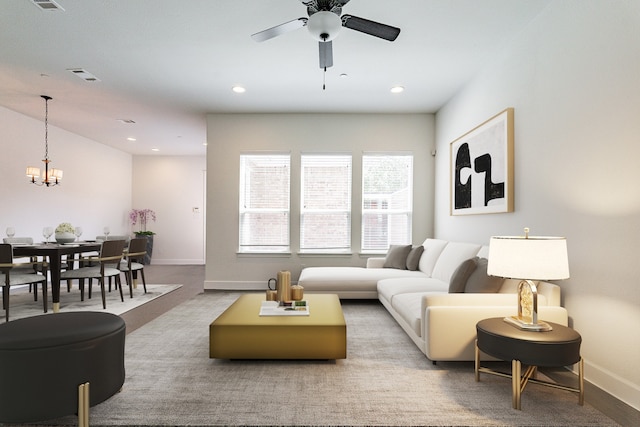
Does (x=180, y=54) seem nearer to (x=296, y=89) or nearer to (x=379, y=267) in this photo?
(x=296, y=89)

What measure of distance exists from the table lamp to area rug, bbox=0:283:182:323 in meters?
4.11

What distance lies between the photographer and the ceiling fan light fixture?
92.6 inches

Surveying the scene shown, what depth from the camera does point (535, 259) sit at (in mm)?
2146

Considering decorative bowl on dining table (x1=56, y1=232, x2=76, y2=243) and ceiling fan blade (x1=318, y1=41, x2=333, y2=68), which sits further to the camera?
decorative bowl on dining table (x1=56, y1=232, x2=76, y2=243)

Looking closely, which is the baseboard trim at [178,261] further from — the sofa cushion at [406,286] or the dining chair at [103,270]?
the sofa cushion at [406,286]

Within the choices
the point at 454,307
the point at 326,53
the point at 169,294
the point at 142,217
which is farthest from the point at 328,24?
the point at 142,217

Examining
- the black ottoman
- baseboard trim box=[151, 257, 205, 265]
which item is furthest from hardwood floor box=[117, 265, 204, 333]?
the black ottoman

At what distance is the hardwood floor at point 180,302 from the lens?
2.08 metres

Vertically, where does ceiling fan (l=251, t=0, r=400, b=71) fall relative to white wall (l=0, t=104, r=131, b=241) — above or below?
above

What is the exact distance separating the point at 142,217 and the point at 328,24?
8.53 meters

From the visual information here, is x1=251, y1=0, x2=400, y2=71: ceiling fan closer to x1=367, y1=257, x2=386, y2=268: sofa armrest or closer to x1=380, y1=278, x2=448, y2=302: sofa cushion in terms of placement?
x1=380, y1=278, x2=448, y2=302: sofa cushion

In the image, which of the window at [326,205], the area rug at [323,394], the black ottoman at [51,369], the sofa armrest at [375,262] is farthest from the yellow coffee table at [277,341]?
the window at [326,205]

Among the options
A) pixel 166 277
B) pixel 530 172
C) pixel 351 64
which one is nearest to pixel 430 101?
pixel 351 64

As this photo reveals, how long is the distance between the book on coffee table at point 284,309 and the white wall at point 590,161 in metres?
2.00
